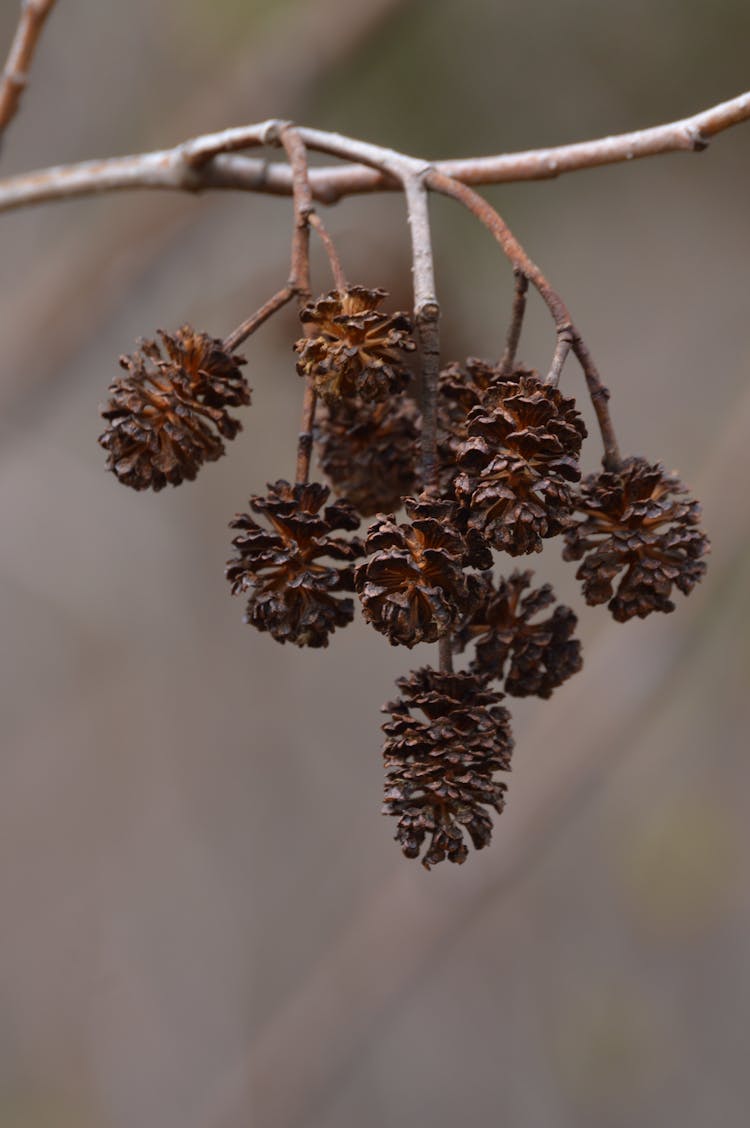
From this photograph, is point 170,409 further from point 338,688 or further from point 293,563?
point 338,688

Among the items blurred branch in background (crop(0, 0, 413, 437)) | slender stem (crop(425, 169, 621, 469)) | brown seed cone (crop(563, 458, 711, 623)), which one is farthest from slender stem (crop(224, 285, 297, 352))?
blurred branch in background (crop(0, 0, 413, 437))

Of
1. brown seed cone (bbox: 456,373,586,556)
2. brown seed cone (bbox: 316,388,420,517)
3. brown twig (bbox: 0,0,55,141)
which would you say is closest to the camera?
brown seed cone (bbox: 456,373,586,556)

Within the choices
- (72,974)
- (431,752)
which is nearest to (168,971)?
(72,974)

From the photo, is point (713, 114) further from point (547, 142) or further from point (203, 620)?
point (203, 620)

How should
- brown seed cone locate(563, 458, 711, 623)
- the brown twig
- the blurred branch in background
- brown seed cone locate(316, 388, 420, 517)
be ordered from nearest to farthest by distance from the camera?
1. brown seed cone locate(563, 458, 711, 623)
2. brown seed cone locate(316, 388, 420, 517)
3. the brown twig
4. the blurred branch in background

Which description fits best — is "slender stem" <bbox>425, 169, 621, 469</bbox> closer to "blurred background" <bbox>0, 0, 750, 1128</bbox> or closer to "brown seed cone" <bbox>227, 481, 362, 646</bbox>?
"brown seed cone" <bbox>227, 481, 362, 646</bbox>

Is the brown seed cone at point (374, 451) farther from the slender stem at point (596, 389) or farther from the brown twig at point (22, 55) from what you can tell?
the brown twig at point (22, 55)

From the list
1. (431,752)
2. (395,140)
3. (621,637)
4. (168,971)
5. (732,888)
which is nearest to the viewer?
(431,752)

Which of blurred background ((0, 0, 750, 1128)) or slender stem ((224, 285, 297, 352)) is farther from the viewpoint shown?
blurred background ((0, 0, 750, 1128))
